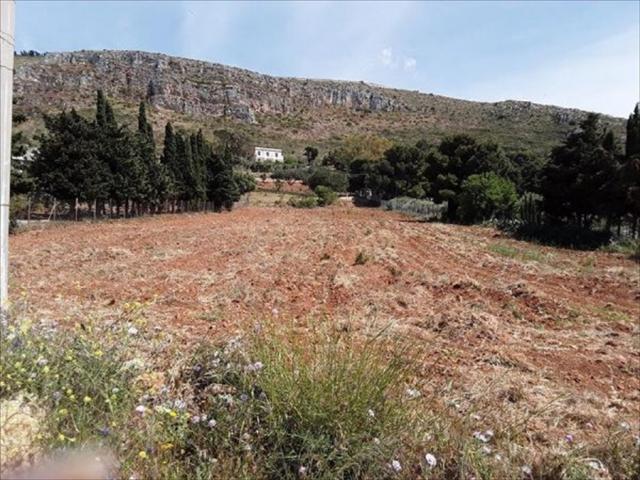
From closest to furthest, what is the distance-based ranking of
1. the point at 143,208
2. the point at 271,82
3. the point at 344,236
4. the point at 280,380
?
the point at 280,380 → the point at 344,236 → the point at 143,208 → the point at 271,82

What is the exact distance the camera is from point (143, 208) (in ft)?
110

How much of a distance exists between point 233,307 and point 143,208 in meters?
28.5

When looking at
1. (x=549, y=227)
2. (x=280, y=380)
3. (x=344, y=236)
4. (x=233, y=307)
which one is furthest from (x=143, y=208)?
(x=280, y=380)

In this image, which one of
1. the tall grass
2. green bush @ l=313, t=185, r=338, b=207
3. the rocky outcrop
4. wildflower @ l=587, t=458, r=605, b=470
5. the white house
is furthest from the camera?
the rocky outcrop

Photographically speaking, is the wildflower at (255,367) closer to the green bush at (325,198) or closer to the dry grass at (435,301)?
the dry grass at (435,301)

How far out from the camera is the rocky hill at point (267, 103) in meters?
83.9

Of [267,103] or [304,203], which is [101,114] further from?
[267,103]

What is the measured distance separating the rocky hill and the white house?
829cm

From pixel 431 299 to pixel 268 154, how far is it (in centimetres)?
7724

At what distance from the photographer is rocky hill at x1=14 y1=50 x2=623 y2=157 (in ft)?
275

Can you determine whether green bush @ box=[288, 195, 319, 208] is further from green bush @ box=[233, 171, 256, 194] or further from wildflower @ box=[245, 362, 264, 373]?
wildflower @ box=[245, 362, 264, 373]

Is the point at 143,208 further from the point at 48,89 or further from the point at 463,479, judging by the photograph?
the point at 48,89

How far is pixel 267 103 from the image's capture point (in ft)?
398

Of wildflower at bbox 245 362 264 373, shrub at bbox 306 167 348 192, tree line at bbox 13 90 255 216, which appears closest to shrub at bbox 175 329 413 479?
wildflower at bbox 245 362 264 373
